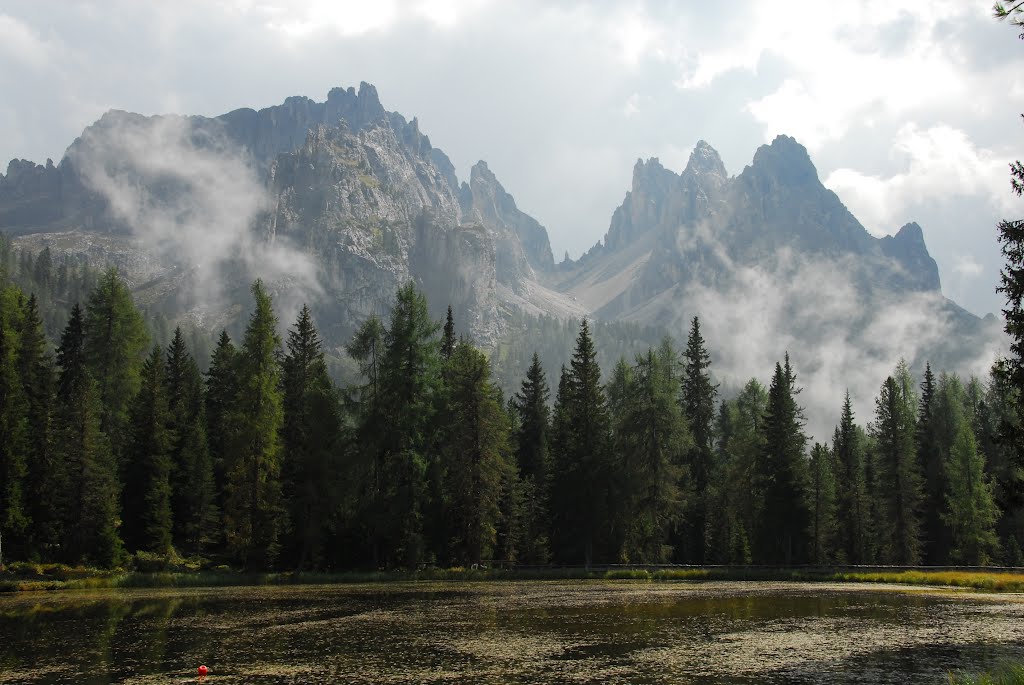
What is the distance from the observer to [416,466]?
204 ft

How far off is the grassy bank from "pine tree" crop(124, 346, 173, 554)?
4301 millimetres

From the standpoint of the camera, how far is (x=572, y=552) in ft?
243

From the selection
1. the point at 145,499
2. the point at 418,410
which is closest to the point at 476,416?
the point at 418,410

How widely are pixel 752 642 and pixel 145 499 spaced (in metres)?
50.2

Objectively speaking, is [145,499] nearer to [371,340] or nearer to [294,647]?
[371,340]

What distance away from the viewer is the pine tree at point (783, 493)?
243ft

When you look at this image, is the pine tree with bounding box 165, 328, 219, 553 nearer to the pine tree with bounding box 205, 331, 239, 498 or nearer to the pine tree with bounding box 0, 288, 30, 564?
Answer: the pine tree with bounding box 205, 331, 239, 498

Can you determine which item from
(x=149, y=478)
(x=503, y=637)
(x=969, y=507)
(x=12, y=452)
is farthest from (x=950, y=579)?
(x=12, y=452)

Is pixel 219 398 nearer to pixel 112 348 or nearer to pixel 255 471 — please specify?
pixel 112 348

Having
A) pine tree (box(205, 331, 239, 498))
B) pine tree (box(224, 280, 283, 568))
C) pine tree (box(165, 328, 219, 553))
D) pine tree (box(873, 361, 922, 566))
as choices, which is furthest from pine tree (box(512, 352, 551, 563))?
pine tree (box(873, 361, 922, 566))

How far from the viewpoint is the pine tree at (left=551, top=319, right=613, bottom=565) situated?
72.8 meters

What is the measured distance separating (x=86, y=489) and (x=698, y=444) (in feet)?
186

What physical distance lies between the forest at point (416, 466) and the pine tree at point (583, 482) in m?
0.19

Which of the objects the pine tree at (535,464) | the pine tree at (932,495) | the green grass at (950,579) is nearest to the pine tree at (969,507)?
the pine tree at (932,495)
